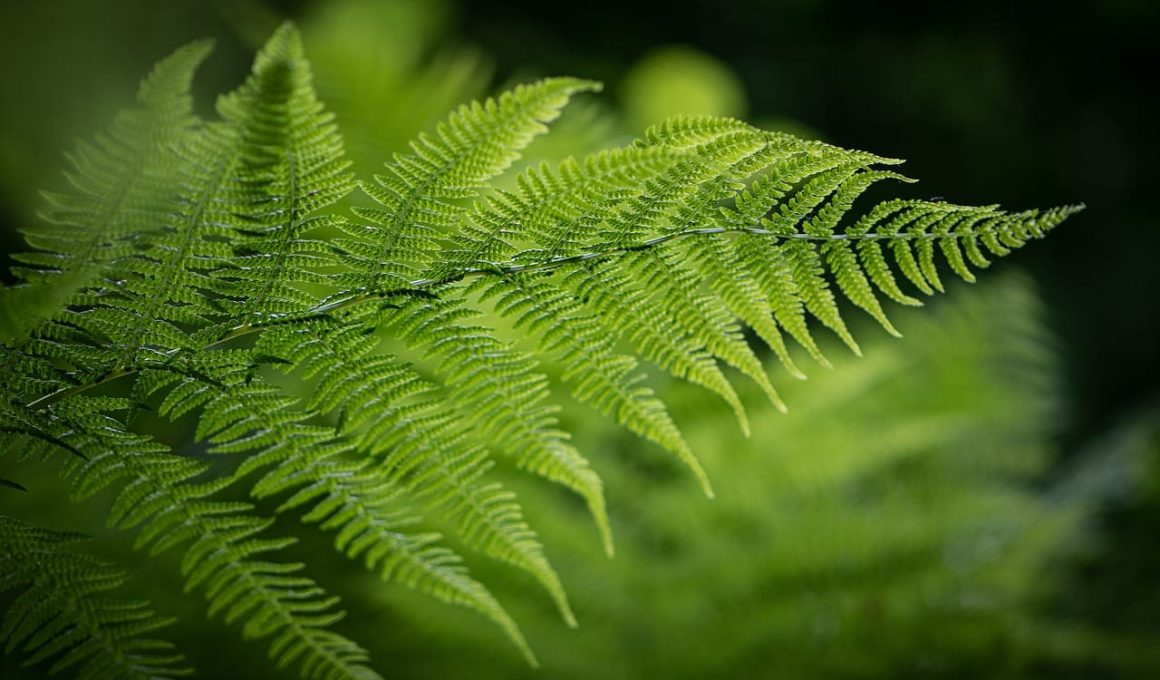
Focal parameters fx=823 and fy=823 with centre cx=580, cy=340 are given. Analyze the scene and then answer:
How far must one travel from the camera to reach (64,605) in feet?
2.03

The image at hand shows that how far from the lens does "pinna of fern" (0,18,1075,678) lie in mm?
623

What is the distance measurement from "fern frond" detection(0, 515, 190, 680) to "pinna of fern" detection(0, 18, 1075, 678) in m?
0.05

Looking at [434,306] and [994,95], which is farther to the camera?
[994,95]

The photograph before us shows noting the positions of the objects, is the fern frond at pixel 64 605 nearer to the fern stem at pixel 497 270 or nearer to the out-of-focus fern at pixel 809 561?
the fern stem at pixel 497 270

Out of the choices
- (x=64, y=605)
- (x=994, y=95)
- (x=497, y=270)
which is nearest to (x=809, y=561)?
(x=497, y=270)

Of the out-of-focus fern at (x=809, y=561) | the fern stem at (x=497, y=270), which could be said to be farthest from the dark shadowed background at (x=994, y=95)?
the fern stem at (x=497, y=270)

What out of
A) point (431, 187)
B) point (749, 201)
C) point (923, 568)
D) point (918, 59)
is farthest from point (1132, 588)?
point (918, 59)

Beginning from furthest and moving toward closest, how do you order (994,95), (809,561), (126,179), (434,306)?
(994,95), (809,561), (434,306), (126,179)

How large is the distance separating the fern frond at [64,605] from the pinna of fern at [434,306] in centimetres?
5

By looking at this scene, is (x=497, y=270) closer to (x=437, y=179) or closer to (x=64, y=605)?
(x=437, y=179)

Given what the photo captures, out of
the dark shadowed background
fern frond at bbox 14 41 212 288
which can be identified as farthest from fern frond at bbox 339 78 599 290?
the dark shadowed background

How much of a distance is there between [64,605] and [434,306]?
36 cm

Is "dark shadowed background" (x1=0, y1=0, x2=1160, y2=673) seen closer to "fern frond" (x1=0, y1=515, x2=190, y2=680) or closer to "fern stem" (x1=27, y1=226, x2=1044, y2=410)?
"fern stem" (x1=27, y1=226, x2=1044, y2=410)

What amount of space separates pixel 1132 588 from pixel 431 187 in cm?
224
